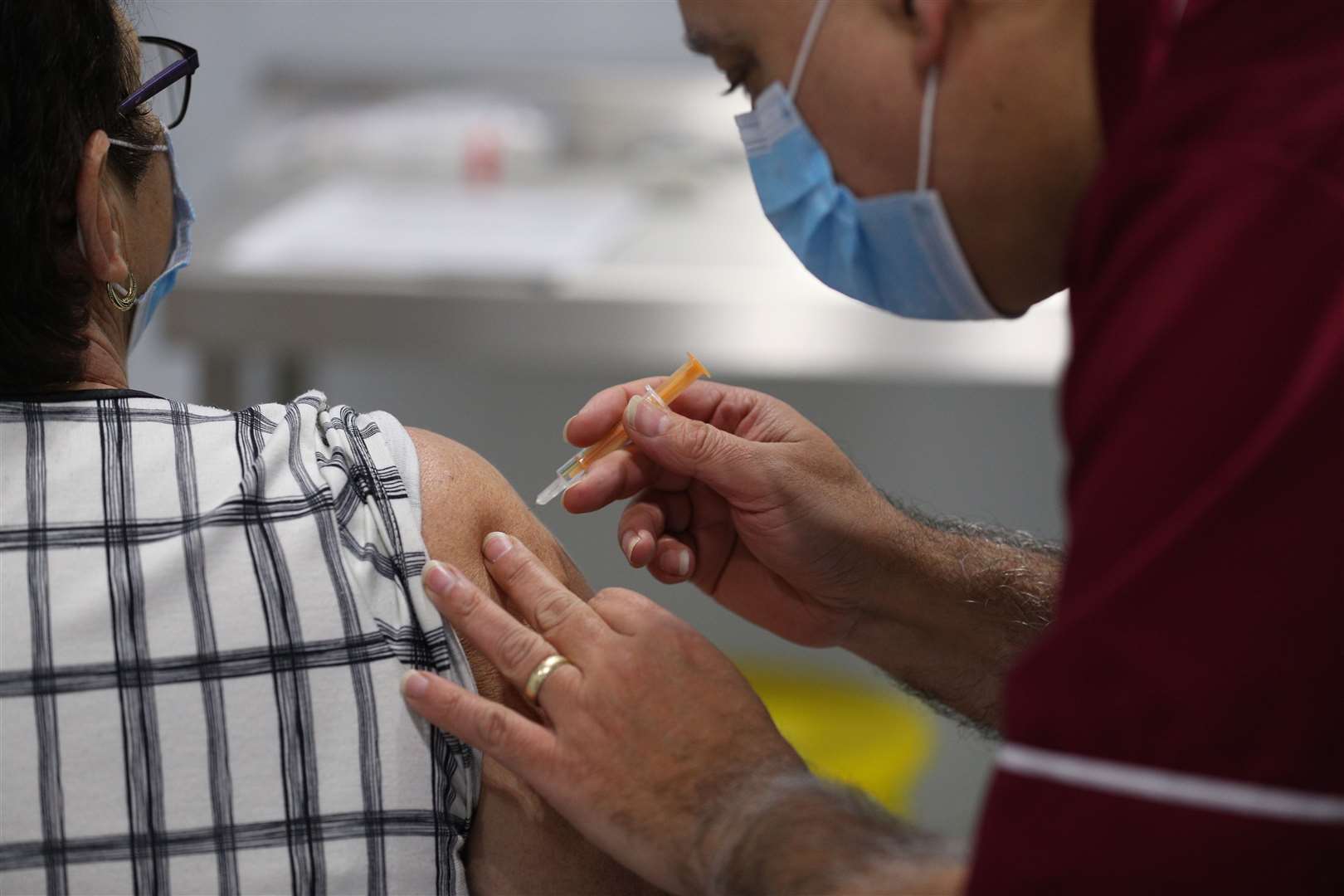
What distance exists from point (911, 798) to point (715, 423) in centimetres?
173

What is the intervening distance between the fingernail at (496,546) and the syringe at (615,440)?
0.51ft

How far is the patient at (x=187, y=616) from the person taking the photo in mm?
915

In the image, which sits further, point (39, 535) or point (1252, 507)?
point (39, 535)

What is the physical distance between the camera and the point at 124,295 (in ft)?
3.64

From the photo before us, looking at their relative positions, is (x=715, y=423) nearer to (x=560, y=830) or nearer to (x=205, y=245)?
(x=560, y=830)

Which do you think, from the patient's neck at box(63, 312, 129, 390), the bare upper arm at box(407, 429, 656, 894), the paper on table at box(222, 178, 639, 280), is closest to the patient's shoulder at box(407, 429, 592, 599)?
the bare upper arm at box(407, 429, 656, 894)

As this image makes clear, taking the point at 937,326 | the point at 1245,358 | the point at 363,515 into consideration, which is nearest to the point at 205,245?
the point at 937,326

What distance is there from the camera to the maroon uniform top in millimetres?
710

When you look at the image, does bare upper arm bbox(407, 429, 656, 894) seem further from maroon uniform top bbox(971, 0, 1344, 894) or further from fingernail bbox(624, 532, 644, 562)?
maroon uniform top bbox(971, 0, 1344, 894)

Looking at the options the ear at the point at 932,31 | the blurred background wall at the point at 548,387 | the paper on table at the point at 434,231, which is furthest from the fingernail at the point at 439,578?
the blurred background wall at the point at 548,387

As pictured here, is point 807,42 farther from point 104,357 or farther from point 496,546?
point 104,357

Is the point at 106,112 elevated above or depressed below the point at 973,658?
above

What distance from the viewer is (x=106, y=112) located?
41.0 inches

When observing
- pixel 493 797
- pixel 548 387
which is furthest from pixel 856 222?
pixel 548 387
